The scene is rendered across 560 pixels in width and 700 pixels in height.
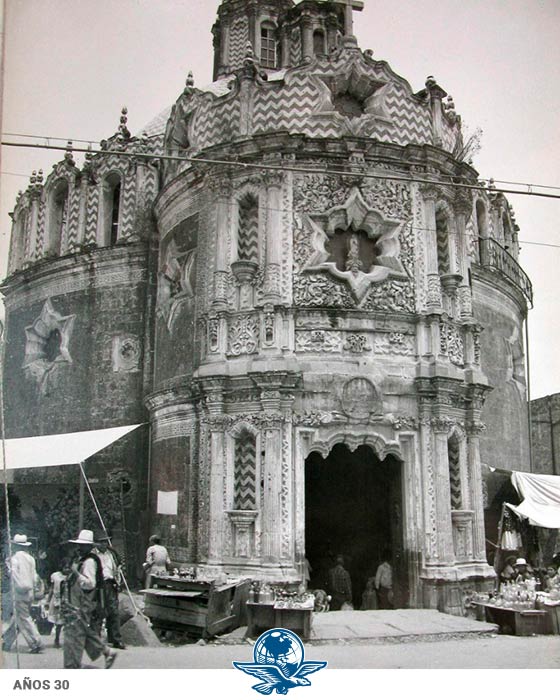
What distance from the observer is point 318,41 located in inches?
907

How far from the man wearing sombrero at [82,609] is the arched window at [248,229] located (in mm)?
6592

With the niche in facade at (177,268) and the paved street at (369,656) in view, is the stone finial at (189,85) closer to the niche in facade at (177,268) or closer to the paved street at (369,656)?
the niche in facade at (177,268)

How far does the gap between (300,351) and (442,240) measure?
4139 millimetres

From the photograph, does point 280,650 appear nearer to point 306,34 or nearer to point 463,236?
point 463,236

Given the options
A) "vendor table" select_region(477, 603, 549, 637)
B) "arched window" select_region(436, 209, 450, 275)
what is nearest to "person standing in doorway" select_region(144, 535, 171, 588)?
"vendor table" select_region(477, 603, 549, 637)

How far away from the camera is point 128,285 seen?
18.7 metres

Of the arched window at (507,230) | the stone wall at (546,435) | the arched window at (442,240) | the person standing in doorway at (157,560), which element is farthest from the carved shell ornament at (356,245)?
the stone wall at (546,435)

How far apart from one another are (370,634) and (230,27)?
1912 cm

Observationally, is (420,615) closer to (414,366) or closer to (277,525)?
(277,525)

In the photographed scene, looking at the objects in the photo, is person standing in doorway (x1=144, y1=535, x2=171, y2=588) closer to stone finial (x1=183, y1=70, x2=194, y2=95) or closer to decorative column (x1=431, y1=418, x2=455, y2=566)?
decorative column (x1=431, y1=418, x2=455, y2=566)

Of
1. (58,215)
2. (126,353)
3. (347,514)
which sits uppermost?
(58,215)

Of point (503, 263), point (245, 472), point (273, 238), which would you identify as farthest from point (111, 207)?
point (503, 263)

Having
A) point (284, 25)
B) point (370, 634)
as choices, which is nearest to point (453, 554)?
point (370, 634)

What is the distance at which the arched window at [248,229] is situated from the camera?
15.2m
